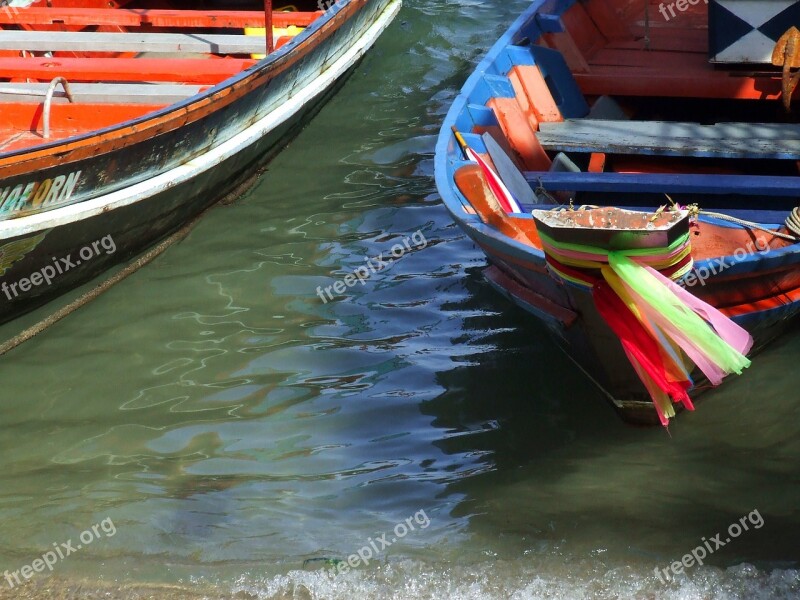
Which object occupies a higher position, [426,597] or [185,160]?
[185,160]

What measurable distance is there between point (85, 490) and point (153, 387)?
25.7 inches

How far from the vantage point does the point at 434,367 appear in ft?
14.0

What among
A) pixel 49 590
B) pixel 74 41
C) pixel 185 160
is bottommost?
pixel 49 590

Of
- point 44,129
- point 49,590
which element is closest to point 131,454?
point 49,590

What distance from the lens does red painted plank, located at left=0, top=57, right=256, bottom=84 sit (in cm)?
521

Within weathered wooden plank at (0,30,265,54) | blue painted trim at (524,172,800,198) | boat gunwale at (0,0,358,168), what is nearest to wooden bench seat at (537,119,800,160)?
blue painted trim at (524,172,800,198)

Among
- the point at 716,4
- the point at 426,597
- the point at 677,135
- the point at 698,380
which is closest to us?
the point at 426,597

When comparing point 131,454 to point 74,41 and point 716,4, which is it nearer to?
point 74,41

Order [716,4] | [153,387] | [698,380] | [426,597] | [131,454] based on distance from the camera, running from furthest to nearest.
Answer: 1. [716,4]
2. [153,387]
3. [131,454]
4. [698,380]
5. [426,597]

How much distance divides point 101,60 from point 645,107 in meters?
3.04

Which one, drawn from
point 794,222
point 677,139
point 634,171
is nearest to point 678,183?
point 677,139

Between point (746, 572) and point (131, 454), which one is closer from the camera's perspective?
point (746, 572)

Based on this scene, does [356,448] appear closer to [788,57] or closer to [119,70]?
[119,70]

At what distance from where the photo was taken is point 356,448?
3.85m
